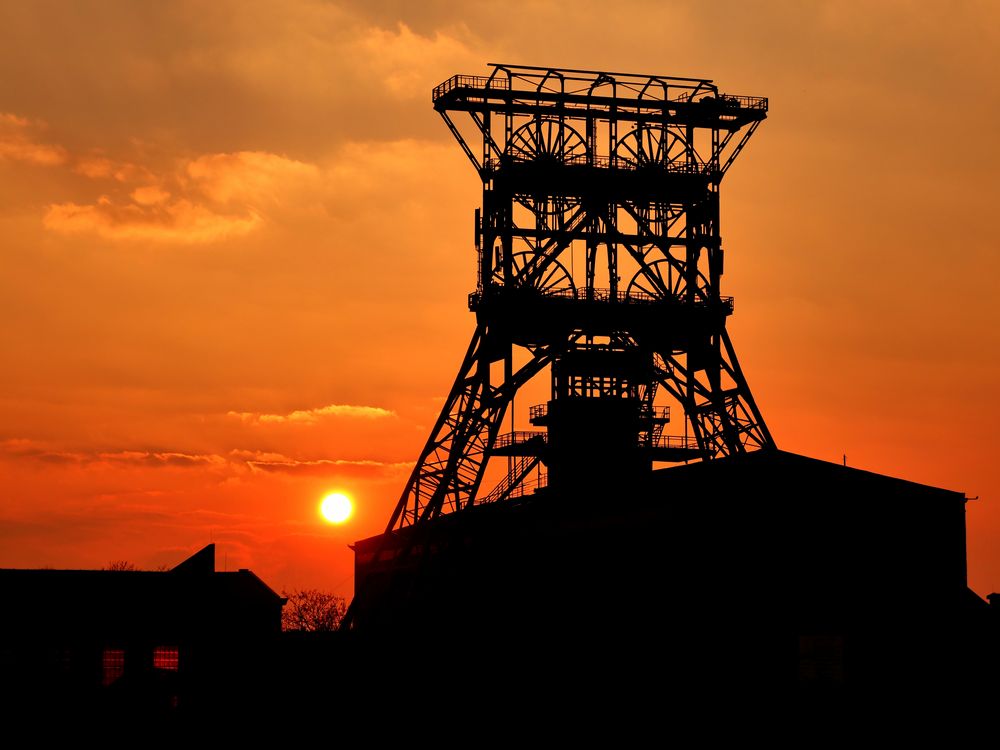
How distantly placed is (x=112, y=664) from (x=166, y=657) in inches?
70.0

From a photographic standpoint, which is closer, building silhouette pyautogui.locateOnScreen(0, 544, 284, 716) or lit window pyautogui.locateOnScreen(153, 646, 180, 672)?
building silhouette pyautogui.locateOnScreen(0, 544, 284, 716)

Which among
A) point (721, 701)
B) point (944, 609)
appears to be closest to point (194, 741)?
point (721, 701)

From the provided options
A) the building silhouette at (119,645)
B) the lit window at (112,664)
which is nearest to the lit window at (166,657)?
the building silhouette at (119,645)

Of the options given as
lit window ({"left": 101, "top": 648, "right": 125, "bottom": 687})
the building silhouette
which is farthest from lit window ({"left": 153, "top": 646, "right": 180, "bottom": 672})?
lit window ({"left": 101, "top": 648, "right": 125, "bottom": 687})

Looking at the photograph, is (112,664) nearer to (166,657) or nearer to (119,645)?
(119,645)

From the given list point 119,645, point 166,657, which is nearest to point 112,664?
point 119,645

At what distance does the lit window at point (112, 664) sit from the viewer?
4997 cm

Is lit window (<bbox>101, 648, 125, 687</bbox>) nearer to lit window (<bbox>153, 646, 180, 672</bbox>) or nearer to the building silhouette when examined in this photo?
the building silhouette

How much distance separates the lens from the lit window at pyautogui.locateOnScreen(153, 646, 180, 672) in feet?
165

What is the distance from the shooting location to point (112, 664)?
1977 inches

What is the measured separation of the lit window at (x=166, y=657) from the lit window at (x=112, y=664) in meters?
1.09

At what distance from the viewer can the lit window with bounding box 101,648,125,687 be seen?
164ft

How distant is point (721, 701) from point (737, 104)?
2940 cm

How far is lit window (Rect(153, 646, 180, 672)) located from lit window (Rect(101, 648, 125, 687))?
3.57 ft
